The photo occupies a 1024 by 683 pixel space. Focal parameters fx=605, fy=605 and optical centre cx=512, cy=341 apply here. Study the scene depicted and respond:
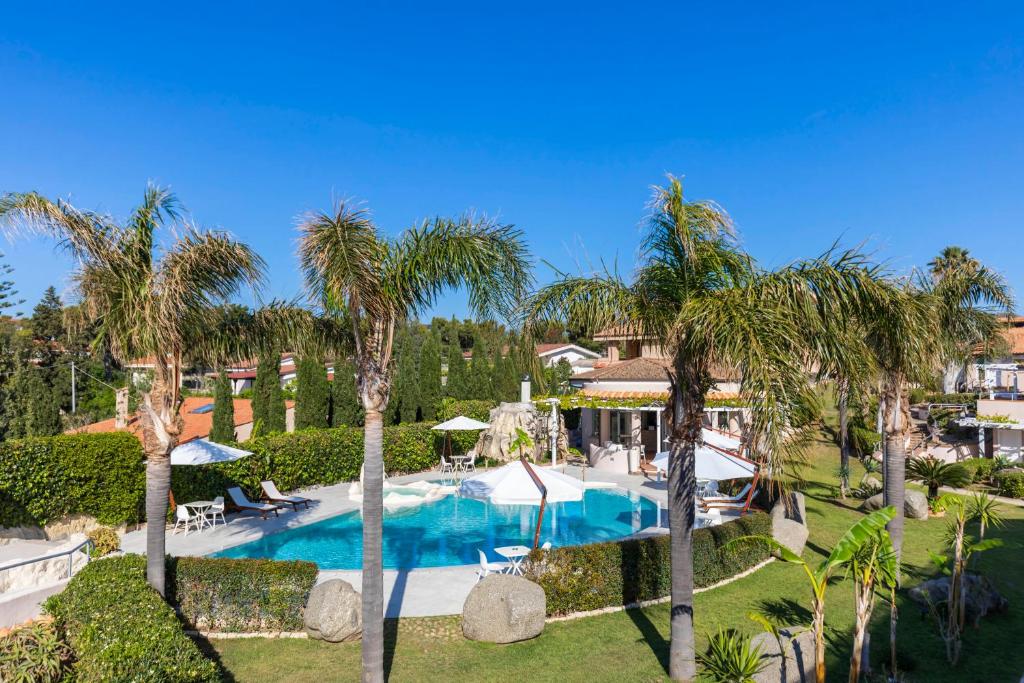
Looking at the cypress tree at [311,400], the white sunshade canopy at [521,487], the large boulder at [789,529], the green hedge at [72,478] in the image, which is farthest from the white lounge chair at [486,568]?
the cypress tree at [311,400]

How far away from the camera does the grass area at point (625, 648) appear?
8616 millimetres

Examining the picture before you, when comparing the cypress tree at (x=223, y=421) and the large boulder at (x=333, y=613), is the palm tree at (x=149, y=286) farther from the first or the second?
the cypress tree at (x=223, y=421)

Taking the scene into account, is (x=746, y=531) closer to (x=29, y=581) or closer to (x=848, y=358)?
(x=848, y=358)

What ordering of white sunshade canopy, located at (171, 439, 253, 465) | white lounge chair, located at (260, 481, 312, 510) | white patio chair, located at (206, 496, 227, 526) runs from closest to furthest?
1. white sunshade canopy, located at (171, 439, 253, 465)
2. white patio chair, located at (206, 496, 227, 526)
3. white lounge chair, located at (260, 481, 312, 510)

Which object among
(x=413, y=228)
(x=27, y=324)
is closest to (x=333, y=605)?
(x=413, y=228)

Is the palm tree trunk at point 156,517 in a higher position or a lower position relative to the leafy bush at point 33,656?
higher

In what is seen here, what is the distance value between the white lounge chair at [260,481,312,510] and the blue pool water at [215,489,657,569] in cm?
160

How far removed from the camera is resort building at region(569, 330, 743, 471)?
24766 millimetres

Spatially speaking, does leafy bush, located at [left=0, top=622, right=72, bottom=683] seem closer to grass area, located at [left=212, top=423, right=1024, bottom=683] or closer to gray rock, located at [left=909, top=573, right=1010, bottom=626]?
grass area, located at [left=212, top=423, right=1024, bottom=683]

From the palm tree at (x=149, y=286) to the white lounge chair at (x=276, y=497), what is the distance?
31.0 feet

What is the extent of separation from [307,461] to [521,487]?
11339 millimetres

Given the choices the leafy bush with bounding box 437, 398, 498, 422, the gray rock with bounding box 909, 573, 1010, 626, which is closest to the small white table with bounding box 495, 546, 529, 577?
the gray rock with bounding box 909, 573, 1010, 626

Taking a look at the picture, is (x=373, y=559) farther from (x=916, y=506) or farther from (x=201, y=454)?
(x=916, y=506)

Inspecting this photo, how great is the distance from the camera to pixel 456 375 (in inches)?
1532
